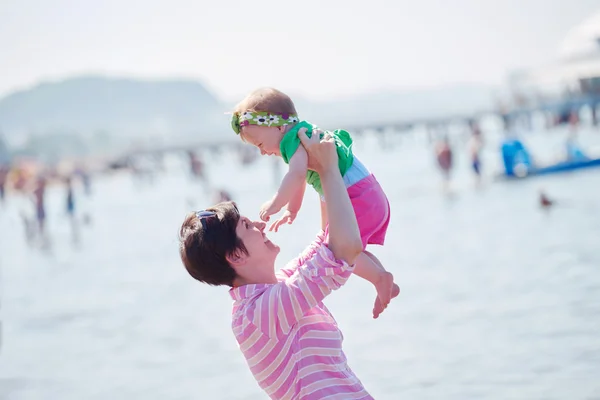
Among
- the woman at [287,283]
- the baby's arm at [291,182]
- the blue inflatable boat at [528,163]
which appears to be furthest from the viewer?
the blue inflatable boat at [528,163]

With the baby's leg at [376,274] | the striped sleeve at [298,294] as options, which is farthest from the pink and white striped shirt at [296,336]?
the baby's leg at [376,274]

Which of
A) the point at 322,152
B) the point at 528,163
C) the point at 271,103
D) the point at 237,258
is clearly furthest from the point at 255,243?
the point at 528,163

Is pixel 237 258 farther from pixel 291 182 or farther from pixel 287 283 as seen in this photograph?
pixel 291 182

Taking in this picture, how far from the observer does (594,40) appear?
58188 mm

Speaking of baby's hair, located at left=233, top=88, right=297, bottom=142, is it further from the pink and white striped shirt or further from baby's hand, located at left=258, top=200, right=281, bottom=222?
the pink and white striped shirt

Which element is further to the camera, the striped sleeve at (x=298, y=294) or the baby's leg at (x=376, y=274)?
the baby's leg at (x=376, y=274)

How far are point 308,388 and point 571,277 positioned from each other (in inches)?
325

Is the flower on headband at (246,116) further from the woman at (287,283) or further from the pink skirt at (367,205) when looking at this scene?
the pink skirt at (367,205)

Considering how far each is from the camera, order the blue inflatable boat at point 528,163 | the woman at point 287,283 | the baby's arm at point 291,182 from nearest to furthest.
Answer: the woman at point 287,283, the baby's arm at point 291,182, the blue inflatable boat at point 528,163

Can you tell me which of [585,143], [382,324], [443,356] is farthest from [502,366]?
[585,143]

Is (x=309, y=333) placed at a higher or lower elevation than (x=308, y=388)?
higher

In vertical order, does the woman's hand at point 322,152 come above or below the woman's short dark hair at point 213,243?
above

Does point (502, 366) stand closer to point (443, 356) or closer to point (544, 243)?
point (443, 356)

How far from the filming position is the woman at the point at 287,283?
2.21m
